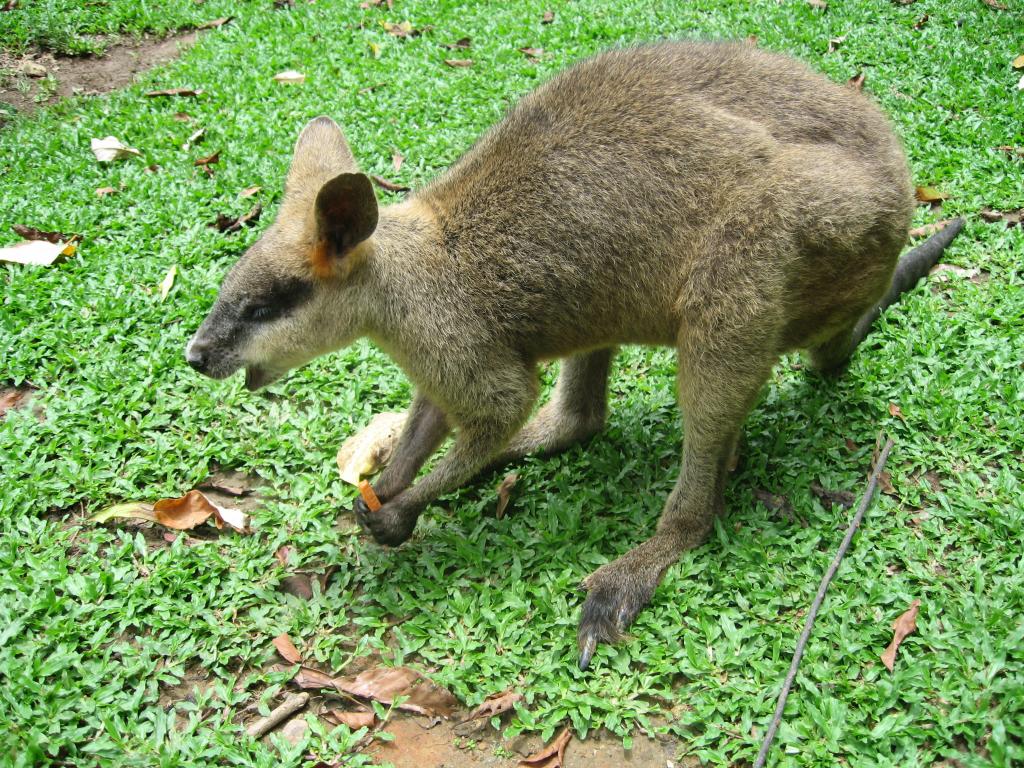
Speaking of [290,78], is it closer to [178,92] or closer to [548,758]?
[178,92]

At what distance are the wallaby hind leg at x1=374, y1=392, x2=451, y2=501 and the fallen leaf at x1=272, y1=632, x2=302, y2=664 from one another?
738 millimetres

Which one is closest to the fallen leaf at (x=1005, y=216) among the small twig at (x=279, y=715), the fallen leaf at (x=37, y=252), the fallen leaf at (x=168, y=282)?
the small twig at (x=279, y=715)

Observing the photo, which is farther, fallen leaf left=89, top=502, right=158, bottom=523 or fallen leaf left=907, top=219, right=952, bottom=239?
fallen leaf left=907, top=219, right=952, bottom=239

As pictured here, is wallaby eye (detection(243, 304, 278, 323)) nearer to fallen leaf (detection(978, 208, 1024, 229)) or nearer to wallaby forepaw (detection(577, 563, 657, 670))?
wallaby forepaw (detection(577, 563, 657, 670))

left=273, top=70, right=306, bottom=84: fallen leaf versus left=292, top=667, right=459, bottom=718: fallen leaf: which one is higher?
left=273, top=70, right=306, bottom=84: fallen leaf

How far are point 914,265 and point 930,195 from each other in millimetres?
902

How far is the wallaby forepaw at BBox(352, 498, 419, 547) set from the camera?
11.7ft

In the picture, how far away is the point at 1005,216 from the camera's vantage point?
498 centimetres

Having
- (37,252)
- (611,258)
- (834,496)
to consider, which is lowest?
(834,496)

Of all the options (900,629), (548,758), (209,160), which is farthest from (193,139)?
(900,629)

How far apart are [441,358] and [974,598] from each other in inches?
85.1

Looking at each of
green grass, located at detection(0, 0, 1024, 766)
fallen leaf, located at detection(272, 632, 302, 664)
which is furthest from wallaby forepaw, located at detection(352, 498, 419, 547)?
fallen leaf, located at detection(272, 632, 302, 664)

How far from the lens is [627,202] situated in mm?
3373

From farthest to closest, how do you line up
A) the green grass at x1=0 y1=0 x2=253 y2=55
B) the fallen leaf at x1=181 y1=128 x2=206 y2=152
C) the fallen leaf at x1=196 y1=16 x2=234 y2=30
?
the fallen leaf at x1=196 y1=16 x2=234 y2=30 → the green grass at x1=0 y1=0 x2=253 y2=55 → the fallen leaf at x1=181 y1=128 x2=206 y2=152
